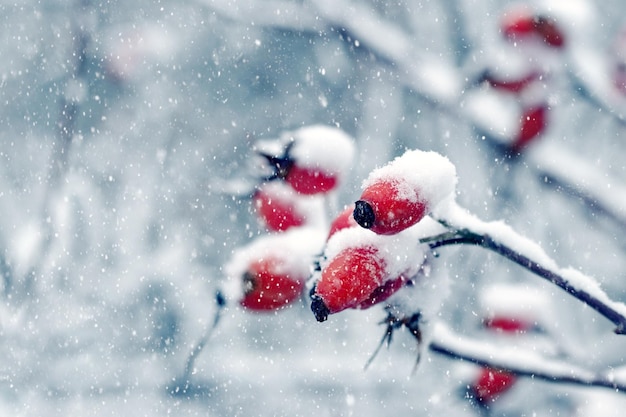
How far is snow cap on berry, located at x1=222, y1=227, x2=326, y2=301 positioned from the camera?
4.42 ft

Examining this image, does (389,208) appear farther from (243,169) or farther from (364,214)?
(243,169)

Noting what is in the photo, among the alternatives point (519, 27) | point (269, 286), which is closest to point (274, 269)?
point (269, 286)

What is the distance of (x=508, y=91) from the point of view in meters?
2.63

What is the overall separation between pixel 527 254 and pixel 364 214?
24 cm

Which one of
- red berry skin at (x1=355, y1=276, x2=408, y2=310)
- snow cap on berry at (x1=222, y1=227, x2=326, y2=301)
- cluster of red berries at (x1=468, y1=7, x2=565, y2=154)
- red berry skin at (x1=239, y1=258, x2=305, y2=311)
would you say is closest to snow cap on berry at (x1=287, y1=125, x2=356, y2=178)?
snow cap on berry at (x1=222, y1=227, x2=326, y2=301)

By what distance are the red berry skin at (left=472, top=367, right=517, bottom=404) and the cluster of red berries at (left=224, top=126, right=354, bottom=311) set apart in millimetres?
684

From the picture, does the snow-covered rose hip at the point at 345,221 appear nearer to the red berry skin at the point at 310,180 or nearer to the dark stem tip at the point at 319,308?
the dark stem tip at the point at 319,308

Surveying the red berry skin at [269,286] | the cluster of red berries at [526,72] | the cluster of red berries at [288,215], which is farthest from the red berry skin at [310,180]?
the cluster of red berries at [526,72]

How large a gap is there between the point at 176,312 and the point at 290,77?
2682 millimetres

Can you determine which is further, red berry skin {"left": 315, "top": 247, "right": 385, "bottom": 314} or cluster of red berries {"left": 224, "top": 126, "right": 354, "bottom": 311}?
cluster of red berries {"left": 224, "top": 126, "right": 354, "bottom": 311}

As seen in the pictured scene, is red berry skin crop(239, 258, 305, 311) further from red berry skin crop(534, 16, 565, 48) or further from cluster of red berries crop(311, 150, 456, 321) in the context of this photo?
red berry skin crop(534, 16, 565, 48)

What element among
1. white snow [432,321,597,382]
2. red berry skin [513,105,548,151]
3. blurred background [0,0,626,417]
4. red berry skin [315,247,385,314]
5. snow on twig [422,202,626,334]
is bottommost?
blurred background [0,0,626,417]

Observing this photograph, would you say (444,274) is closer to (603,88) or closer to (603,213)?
(603,213)

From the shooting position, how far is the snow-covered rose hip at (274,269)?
4.43ft
